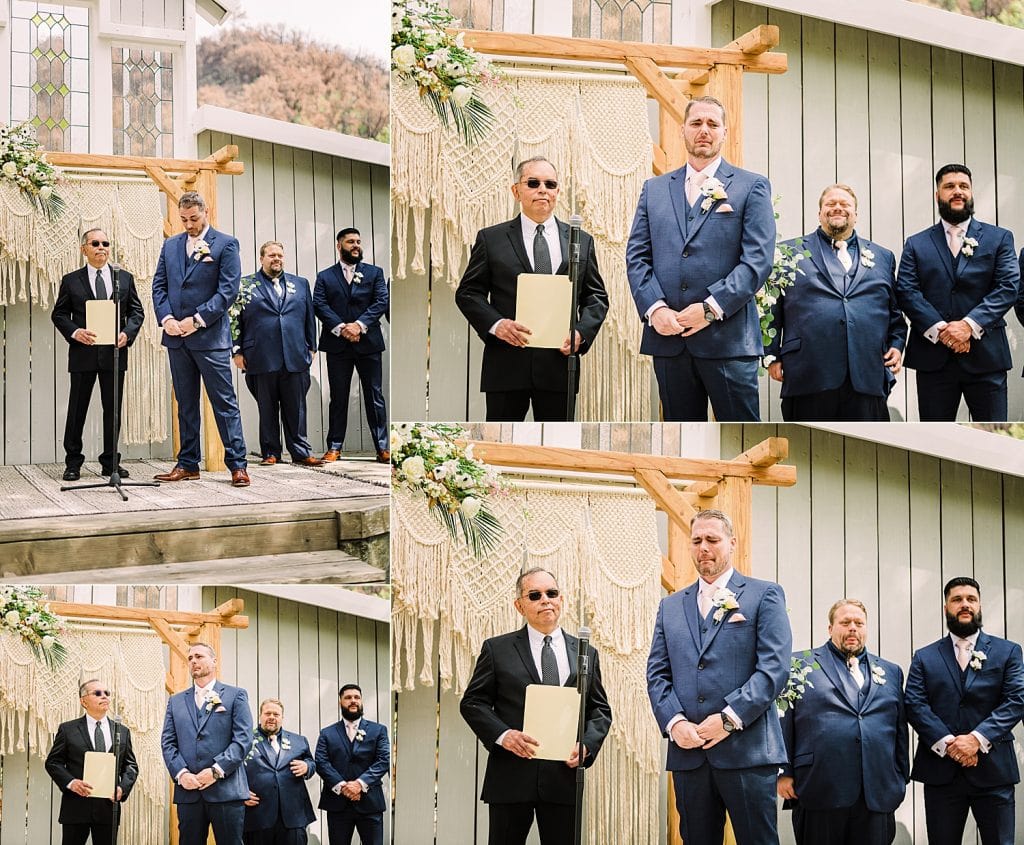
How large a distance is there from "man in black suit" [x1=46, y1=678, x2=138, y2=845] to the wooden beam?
108 inches

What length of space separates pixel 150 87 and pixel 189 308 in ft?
2.58

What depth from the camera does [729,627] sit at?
401 centimetres

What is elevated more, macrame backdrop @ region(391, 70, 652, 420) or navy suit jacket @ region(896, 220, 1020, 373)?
macrame backdrop @ region(391, 70, 652, 420)

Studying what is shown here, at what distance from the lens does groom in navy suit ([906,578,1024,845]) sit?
4.27 meters


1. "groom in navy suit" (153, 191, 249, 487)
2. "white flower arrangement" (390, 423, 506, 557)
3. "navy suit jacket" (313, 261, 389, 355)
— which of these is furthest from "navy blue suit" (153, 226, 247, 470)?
"white flower arrangement" (390, 423, 506, 557)

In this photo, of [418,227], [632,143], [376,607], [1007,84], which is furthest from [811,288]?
[376,607]

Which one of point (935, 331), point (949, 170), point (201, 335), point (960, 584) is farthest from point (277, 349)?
point (960, 584)

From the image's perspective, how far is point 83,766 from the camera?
15.1 feet

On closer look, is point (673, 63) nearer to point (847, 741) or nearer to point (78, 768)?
point (847, 741)

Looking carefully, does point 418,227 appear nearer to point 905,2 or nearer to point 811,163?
point 811,163

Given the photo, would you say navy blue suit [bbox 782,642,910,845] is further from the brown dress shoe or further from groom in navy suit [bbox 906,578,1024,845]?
the brown dress shoe

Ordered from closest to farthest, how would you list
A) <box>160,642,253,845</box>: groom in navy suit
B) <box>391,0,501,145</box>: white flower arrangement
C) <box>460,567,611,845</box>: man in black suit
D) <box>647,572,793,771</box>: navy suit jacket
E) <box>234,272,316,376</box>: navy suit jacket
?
<box>647,572,793,771</box>: navy suit jacket
<box>391,0,501,145</box>: white flower arrangement
<box>460,567,611,845</box>: man in black suit
<box>234,272,316,376</box>: navy suit jacket
<box>160,642,253,845</box>: groom in navy suit

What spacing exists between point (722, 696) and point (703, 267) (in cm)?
139

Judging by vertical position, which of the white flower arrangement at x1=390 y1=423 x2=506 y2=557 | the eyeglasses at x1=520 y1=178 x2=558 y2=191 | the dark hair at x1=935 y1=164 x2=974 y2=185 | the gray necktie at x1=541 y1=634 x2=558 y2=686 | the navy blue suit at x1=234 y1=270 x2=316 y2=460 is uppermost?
the dark hair at x1=935 y1=164 x2=974 y2=185
